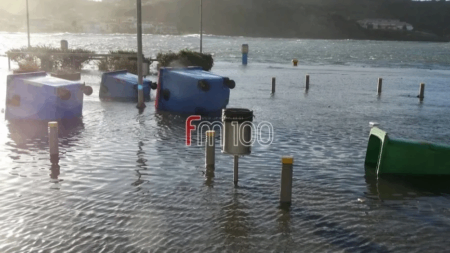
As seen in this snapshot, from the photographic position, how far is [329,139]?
52.2ft

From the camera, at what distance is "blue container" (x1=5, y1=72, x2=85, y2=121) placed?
1695 cm

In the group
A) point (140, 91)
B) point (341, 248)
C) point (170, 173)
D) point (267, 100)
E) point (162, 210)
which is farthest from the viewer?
point (267, 100)

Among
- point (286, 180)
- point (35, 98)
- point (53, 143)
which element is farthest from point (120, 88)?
point (286, 180)

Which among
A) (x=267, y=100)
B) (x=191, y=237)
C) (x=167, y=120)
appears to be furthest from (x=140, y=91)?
(x=191, y=237)

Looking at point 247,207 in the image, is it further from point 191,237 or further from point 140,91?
point 140,91

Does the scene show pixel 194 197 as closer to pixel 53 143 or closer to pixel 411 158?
pixel 53 143

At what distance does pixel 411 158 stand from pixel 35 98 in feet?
37.9

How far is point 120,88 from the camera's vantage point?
936 inches

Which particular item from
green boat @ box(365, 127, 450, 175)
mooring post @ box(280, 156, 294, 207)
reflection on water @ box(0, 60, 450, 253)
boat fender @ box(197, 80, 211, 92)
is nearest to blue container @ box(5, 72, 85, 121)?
reflection on water @ box(0, 60, 450, 253)

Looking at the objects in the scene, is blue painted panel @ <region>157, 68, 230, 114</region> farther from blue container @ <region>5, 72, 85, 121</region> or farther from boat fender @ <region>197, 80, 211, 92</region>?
blue container @ <region>5, 72, 85, 121</region>

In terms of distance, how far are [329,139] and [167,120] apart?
5.76 m

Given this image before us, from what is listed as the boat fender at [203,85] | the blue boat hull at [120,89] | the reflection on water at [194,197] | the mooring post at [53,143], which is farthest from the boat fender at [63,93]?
the blue boat hull at [120,89]

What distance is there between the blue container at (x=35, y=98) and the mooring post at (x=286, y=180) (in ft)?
32.5

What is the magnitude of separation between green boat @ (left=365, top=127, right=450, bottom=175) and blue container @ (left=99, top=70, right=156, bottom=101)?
45.7 feet
